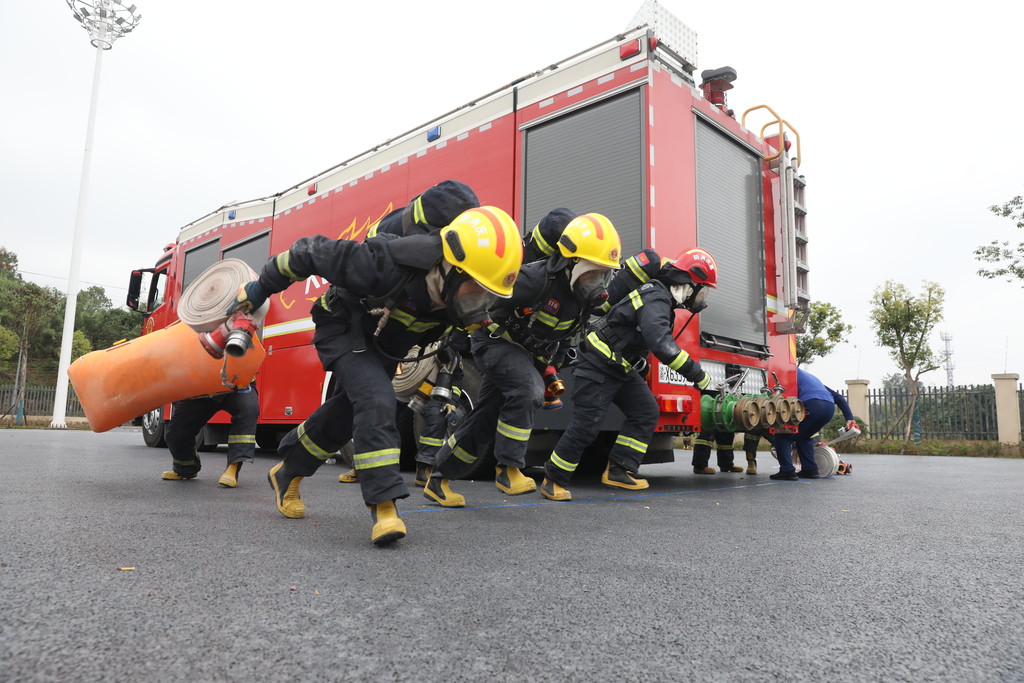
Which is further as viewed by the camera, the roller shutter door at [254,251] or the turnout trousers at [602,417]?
the roller shutter door at [254,251]

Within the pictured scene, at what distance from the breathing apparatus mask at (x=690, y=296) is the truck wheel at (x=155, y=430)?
7.59 meters

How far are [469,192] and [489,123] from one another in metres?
3.33

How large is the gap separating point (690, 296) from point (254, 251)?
6.58 meters

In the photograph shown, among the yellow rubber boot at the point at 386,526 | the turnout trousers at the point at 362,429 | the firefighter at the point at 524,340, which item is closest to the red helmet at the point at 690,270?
the firefighter at the point at 524,340

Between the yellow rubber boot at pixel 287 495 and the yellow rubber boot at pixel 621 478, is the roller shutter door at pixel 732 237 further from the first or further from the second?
the yellow rubber boot at pixel 287 495

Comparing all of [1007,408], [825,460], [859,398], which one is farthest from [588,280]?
[859,398]

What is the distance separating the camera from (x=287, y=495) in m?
3.34

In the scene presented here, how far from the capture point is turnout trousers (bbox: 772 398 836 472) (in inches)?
249

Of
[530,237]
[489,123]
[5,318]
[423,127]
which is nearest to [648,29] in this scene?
[489,123]

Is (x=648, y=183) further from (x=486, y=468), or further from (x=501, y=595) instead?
(x=501, y=595)

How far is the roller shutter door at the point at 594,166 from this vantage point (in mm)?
5117

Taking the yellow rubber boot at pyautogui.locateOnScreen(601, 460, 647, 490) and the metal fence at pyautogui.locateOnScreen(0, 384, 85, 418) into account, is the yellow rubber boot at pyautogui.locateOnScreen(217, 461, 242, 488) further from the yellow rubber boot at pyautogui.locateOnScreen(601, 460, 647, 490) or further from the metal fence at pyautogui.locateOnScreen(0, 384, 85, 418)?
the metal fence at pyautogui.locateOnScreen(0, 384, 85, 418)

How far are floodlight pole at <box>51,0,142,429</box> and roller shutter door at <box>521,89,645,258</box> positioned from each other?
18.7m

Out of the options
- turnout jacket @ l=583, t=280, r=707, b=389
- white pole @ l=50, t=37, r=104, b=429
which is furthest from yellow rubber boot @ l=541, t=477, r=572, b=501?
white pole @ l=50, t=37, r=104, b=429
